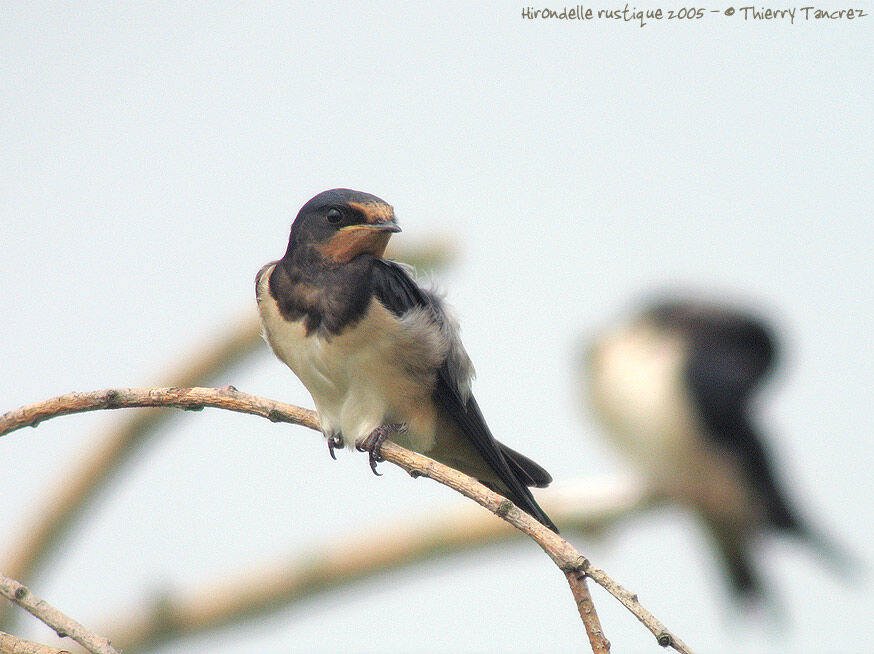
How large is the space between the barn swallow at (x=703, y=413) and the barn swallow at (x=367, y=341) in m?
2.55

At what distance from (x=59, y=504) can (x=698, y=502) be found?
3471mm

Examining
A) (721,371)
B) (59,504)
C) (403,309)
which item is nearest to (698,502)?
(721,371)

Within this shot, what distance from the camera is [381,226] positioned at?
2598 mm

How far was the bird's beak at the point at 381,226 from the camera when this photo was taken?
2568mm

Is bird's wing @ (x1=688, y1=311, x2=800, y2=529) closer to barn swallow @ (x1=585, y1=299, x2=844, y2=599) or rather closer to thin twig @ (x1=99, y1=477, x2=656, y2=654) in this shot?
barn swallow @ (x1=585, y1=299, x2=844, y2=599)

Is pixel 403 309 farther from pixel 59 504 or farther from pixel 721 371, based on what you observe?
pixel 721 371

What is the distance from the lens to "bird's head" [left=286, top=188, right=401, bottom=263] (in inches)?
104

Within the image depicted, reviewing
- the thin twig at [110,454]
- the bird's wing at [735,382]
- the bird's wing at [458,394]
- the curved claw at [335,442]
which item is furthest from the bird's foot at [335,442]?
the bird's wing at [735,382]

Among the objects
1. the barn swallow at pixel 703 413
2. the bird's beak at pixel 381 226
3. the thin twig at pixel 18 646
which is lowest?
the barn swallow at pixel 703 413

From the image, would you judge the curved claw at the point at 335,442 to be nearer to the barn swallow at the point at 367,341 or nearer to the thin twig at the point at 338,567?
the barn swallow at the point at 367,341

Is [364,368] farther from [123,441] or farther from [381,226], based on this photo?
[123,441]

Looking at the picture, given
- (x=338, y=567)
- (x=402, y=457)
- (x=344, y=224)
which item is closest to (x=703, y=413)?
(x=338, y=567)

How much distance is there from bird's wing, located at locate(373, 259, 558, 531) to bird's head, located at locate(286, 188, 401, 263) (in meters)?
0.08

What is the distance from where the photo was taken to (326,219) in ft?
8.77
